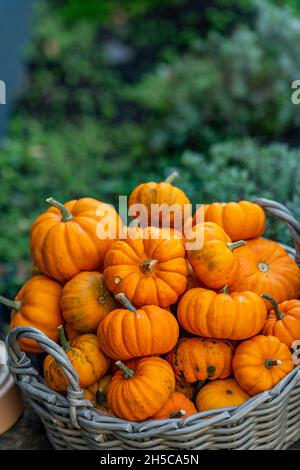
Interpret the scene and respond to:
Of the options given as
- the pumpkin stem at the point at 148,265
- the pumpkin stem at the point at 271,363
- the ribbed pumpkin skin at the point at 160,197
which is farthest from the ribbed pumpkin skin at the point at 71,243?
the pumpkin stem at the point at 271,363

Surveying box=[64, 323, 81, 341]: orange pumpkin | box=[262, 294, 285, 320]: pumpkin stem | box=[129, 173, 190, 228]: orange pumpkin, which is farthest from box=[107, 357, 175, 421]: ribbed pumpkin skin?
box=[129, 173, 190, 228]: orange pumpkin

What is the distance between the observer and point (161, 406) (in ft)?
5.64

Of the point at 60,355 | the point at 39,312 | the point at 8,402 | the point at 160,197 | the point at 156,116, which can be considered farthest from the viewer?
Answer: the point at 156,116

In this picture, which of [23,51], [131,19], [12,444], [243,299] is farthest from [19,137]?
[243,299]

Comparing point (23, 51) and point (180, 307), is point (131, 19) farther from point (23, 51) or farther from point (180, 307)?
point (180, 307)

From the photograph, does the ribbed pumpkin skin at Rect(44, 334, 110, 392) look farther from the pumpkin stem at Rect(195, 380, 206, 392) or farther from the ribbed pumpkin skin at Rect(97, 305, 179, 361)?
Answer: the pumpkin stem at Rect(195, 380, 206, 392)

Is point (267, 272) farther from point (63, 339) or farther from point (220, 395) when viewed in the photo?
point (63, 339)

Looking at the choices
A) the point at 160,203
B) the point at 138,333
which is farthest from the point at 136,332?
the point at 160,203

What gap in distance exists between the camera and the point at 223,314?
1.74 metres

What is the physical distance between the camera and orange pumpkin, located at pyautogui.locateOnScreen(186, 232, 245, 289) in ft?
5.88

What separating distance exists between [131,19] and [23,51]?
1237 mm

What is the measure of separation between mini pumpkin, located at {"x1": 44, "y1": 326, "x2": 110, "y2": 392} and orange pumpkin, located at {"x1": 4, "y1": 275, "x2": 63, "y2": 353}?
0.12 m

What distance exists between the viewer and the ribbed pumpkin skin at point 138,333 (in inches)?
67.9

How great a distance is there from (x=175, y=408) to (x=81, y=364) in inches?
11.3
